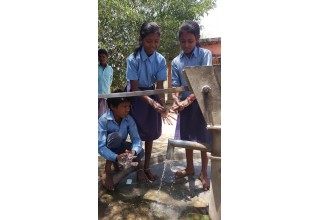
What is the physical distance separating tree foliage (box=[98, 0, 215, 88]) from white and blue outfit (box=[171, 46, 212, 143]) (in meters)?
0.09

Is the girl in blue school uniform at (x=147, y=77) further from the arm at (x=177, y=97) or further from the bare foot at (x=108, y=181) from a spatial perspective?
the bare foot at (x=108, y=181)

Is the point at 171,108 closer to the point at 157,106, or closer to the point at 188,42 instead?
the point at 157,106

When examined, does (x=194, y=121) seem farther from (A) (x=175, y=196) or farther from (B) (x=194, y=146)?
(A) (x=175, y=196)

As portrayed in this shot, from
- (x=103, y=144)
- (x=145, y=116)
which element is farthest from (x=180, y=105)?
(x=103, y=144)

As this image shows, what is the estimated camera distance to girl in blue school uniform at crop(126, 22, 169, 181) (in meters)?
1.88

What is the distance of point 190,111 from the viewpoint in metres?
1.94

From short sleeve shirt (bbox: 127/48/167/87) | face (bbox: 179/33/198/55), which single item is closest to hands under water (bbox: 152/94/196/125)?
short sleeve shirt (bbox: 127/48/167/87)

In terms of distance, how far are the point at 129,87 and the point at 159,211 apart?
78 cm

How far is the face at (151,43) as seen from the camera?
186 cm

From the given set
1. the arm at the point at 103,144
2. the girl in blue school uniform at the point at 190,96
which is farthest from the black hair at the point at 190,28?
the arm at the point at 103,144

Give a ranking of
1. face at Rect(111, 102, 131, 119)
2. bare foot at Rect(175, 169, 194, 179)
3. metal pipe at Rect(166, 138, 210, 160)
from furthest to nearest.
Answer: bare foot at Rect(175, 169, 194, 179) → face at Rect(111, 102, 131, 119) → metal pipe at Rect(166, 138, 210, 160)

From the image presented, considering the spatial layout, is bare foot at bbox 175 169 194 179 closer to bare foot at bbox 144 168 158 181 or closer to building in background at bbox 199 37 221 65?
bare foot at bbox 144 168 158 181

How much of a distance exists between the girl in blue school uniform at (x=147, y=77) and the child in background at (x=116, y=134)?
67mm

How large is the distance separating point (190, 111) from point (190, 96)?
0.52 ft
